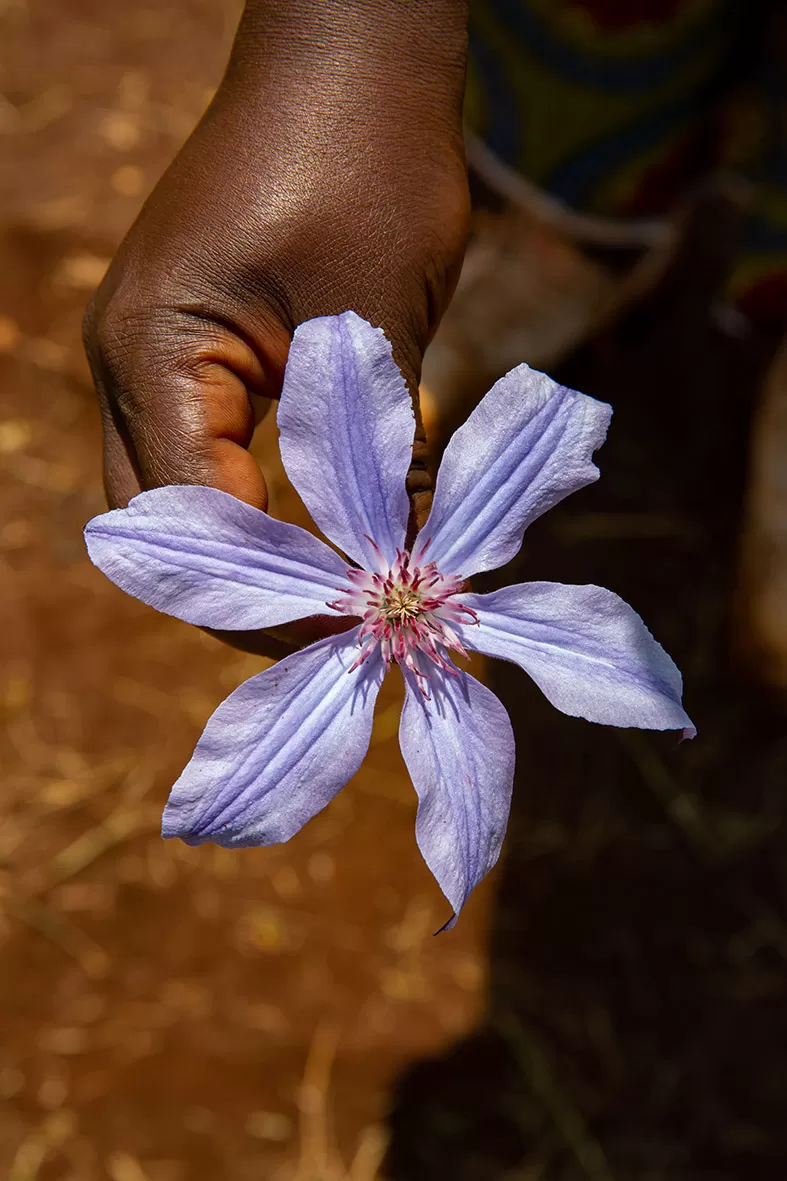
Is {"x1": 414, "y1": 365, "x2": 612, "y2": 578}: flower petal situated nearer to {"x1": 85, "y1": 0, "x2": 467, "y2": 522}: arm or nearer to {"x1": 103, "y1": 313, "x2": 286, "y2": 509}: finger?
{"x1": 85, "y1": 0, "x2": 467, "y2": 522}: arm

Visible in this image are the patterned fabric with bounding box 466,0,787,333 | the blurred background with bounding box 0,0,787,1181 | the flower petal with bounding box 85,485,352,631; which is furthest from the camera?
the blurred background with bounding box 0,0,787,1181

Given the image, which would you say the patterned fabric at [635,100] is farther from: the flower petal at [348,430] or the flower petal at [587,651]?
the flower petal at [587,651]

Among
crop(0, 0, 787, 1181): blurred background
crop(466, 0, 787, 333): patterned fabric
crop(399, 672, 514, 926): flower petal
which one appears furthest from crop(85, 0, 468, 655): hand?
crop(0, 0, 787, 1181): blurred background

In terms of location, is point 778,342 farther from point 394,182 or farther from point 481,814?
point 481,814

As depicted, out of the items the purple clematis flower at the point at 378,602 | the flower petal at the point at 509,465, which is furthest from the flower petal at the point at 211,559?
the flower petal at the point at 509,465

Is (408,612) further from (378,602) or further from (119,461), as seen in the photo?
(119,461)

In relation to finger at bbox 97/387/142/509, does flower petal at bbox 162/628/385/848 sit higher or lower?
lower

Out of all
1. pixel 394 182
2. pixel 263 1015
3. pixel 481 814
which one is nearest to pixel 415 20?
pixel 394 182

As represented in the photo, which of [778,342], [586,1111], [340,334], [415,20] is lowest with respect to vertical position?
[586,1111]
